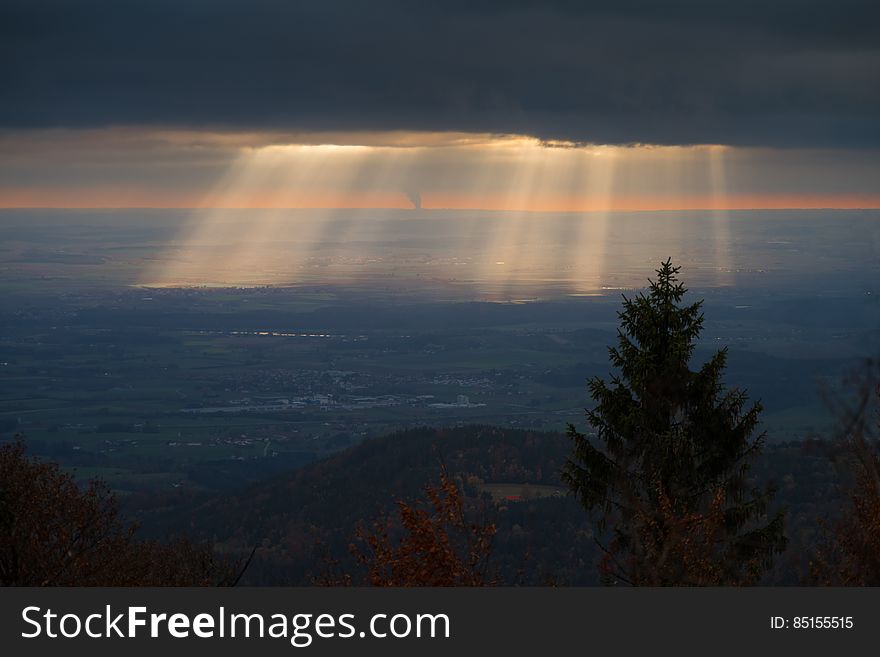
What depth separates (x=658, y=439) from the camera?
20953 millimetres

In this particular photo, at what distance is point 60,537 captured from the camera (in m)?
22.6

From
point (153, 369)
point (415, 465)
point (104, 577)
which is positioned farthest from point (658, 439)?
point (153, 369)

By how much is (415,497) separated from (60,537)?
32.8m

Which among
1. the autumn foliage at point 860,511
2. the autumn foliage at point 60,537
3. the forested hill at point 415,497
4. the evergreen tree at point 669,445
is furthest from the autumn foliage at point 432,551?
the forested hill at point 415,497

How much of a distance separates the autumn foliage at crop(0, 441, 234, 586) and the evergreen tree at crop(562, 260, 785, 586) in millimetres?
9461

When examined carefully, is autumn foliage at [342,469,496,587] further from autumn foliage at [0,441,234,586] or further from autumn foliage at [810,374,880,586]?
autumn foliage at [0,441,234,586]

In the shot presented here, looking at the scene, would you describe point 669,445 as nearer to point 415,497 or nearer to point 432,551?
point 432,551

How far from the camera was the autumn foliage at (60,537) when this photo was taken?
2072 cm

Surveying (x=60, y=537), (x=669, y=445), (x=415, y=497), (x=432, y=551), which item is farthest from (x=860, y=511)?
(x=415, y=497)

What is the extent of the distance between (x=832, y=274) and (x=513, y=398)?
6941 cm

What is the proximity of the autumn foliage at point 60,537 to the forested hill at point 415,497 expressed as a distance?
28057mm

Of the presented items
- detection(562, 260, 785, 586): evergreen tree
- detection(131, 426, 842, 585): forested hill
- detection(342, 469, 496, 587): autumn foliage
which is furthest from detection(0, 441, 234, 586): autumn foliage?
detection(131, 426, 842, 585): forested hill

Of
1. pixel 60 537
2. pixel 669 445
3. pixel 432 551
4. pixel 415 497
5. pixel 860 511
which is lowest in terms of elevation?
pixel 432 551

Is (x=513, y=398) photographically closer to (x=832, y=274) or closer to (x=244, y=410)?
(x=244, y=410)
